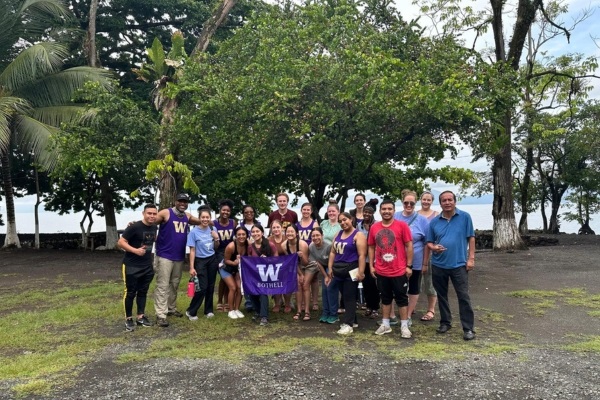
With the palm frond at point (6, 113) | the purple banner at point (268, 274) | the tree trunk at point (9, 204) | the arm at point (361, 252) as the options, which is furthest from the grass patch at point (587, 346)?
the tree trunk at point (9, 204)

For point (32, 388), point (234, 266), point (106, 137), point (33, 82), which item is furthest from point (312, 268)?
point (33, 82)

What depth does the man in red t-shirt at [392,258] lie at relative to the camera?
5.90m

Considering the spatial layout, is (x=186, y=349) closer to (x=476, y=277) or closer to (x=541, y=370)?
(x=541, y=370)

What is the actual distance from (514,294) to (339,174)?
5102 millimetres

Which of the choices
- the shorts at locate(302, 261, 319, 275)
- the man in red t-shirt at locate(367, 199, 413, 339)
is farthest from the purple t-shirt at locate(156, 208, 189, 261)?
the man in red t-shirt at locate(367, 199, 413, 339)

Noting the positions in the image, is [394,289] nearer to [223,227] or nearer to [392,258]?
[392,258]

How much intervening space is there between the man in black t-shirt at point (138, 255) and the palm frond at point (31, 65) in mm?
11715

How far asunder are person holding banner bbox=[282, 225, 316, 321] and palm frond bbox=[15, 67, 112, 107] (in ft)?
40.8

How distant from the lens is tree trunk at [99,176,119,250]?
64.1 feet

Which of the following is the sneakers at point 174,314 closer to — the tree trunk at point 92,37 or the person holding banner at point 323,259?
the person holding banner at point 323,259

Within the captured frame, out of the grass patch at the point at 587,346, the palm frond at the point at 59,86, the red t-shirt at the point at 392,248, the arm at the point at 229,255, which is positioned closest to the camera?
the grass patch at the point at 587,346

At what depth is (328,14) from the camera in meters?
11.9

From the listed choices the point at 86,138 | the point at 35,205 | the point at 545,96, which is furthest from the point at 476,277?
the point at 35,205

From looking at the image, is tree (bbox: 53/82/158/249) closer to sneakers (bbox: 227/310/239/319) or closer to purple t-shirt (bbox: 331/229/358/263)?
sneakers (bbox: 227/310/239/319)
